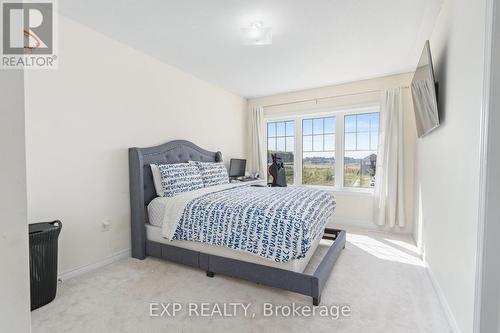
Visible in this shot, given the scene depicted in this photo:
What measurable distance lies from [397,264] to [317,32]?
2.63m

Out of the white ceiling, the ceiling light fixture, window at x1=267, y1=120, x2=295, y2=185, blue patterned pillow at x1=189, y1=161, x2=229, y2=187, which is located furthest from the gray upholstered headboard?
window at x1=267, y1=120, x2=295, y2=185

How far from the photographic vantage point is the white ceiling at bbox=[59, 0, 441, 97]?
2098 mm

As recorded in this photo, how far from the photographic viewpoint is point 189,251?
8.00 feet

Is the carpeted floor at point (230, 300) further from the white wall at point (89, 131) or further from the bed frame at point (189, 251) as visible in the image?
the white wall at point (89, 131)

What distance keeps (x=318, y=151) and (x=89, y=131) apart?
3604mm

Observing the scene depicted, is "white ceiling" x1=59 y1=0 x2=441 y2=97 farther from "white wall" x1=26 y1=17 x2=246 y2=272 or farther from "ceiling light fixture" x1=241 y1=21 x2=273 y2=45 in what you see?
"white wall" x1=26 y1=17 x2=246 y2=272

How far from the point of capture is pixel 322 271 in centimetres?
197

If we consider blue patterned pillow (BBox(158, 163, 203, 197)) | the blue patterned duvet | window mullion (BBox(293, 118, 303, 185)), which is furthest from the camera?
window mullion (BBox(293, 118, 303, 185))

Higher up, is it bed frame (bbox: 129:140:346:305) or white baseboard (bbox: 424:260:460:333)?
bed frame (bbox: 129:140:346:305)

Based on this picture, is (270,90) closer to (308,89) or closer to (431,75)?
(308,89)


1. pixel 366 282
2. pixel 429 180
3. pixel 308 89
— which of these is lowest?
pixel 366 282

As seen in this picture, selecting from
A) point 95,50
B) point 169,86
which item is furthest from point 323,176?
point 95,50

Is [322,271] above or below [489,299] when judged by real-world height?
below

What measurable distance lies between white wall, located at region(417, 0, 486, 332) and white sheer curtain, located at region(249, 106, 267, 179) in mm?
2963
